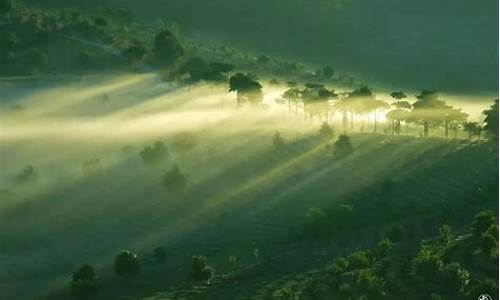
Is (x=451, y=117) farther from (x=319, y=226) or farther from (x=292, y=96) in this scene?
(x=319, y=226)

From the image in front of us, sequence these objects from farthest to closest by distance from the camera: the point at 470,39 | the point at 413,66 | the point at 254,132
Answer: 1. the point at 470,39
2. the point at 413,66
3. the point at 254,132

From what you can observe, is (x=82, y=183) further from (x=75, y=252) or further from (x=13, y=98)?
(x=13, y=98)

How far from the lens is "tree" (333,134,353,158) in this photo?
7356cm

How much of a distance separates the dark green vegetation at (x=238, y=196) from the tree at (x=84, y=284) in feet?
0.30

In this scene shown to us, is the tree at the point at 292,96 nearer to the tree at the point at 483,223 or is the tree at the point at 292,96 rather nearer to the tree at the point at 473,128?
the tree at the point at 473,128

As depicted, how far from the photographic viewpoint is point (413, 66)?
176 metres

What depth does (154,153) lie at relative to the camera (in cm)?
7206

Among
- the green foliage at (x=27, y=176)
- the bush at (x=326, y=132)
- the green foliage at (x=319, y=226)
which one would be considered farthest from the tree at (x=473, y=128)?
the green foliage at (x=27, y=176)

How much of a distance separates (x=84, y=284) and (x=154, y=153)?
2559 cm

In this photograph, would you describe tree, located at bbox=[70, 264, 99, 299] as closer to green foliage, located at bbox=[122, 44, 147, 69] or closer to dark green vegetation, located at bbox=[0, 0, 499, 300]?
dark green vegetation, located at bbox=[0, 0, 499, 300]

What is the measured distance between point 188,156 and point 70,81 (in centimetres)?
4487

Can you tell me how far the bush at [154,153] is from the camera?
7169 centimetres

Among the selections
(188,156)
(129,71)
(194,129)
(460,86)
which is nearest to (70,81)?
(129,71)

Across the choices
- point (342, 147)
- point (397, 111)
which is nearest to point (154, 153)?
point (342, 147)
